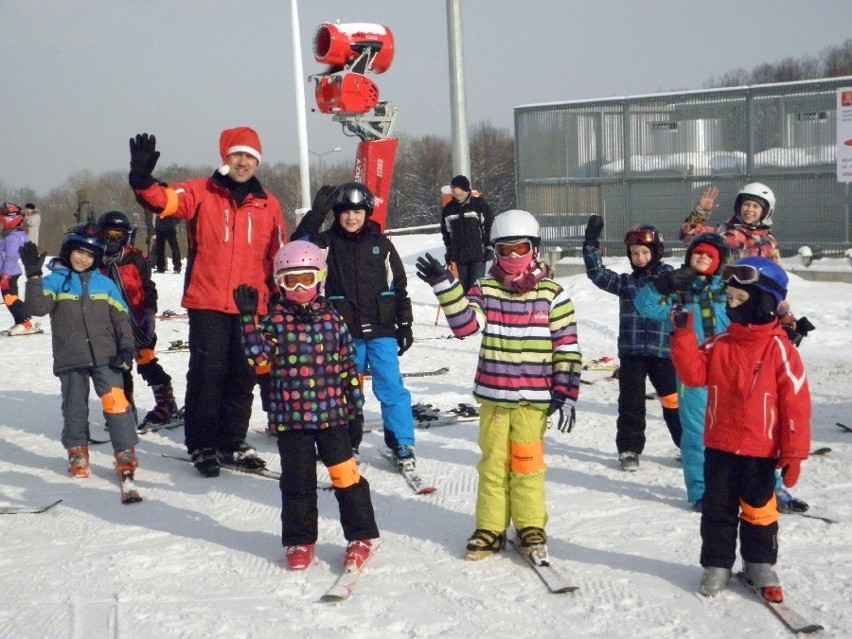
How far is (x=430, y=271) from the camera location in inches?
194

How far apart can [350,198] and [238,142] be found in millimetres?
875

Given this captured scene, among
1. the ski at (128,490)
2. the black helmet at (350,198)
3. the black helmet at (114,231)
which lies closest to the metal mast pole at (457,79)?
the black helmet at (114,231)

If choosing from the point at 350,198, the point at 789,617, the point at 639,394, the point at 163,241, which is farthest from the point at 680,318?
the point at 163,241

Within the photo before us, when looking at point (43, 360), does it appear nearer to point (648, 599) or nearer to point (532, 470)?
point (532, 470)

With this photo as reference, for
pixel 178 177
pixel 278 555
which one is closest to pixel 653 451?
pixel 278 555

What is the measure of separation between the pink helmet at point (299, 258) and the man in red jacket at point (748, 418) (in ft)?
5.66

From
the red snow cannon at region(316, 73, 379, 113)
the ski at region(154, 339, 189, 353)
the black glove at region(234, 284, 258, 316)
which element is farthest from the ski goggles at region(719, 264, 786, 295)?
the ski at region(154, 339, 189, 353)

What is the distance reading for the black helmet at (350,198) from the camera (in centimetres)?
659

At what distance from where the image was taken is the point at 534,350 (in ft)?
16.5

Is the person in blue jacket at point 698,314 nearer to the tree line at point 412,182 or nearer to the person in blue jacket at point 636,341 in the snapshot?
the person in blue jacket at point 636,341

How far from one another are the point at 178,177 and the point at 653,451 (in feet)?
126

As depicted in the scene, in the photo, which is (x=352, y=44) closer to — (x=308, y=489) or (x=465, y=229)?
(x=465, y=229)

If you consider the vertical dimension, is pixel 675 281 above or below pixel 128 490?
above

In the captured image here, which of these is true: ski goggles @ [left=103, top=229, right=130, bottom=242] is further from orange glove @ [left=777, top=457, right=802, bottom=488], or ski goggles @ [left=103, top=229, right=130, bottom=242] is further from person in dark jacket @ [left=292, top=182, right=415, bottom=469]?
orange glove @ [left=777, top=457, right=802, bottom=488]
